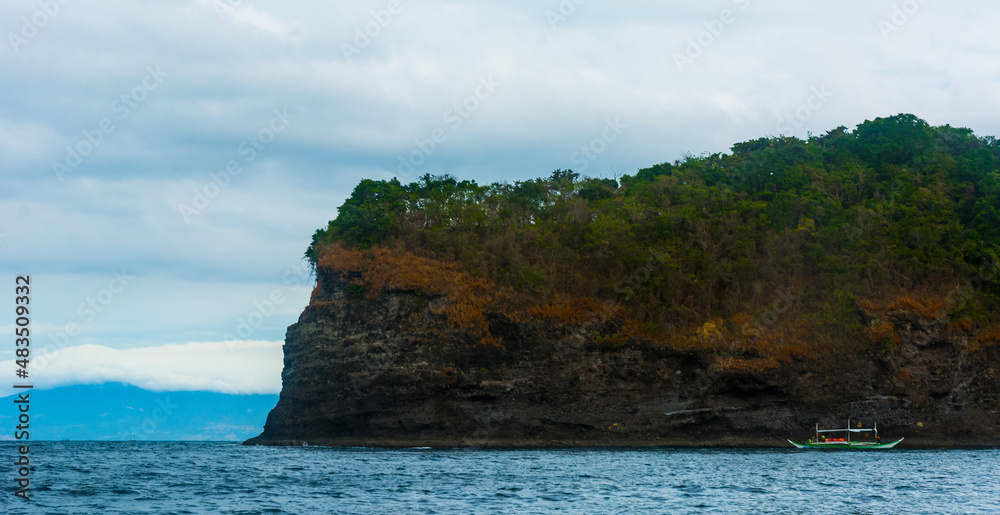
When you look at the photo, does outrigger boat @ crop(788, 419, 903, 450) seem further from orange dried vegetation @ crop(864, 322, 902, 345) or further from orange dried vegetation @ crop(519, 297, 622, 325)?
orange dried vegetation @ crop(519, 297, 622, 325)

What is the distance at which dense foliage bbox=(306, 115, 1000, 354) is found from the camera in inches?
1940

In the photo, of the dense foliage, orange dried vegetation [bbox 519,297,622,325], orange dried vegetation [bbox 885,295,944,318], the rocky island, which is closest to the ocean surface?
the rocky island

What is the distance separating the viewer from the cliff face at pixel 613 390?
1791 inches

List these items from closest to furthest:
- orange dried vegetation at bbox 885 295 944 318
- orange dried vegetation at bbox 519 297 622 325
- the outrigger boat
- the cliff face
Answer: the outrigger boat < the cliff face < orange dried vegetation at bbox 885 295 944 318 < orange dried vegetation at bbox 519 297 622 325

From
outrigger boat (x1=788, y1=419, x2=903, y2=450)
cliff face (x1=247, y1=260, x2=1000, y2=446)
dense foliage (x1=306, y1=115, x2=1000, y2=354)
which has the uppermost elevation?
dense foliage (x1=306, y1=115, x2=1000, y2=354)

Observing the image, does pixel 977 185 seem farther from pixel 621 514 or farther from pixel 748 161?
pixel 621 514

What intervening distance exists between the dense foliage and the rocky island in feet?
0.49

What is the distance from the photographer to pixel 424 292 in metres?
49.3

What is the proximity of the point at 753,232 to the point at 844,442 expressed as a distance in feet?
50.8

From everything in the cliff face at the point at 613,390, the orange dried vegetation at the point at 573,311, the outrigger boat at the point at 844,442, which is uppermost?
the orange dried vegetation at the point at 573,311

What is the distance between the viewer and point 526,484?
25422 millimetres

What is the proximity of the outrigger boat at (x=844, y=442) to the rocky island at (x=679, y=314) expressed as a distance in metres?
0.89

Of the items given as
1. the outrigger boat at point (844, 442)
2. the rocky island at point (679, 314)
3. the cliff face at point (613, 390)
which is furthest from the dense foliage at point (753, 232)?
the outrigger boat at point (844, 442)

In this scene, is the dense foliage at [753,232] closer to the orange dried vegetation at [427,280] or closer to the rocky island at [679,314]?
the rocky island at [679,314]
